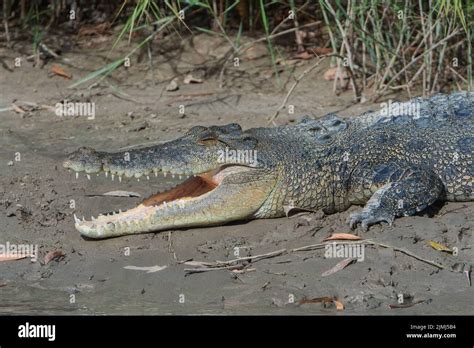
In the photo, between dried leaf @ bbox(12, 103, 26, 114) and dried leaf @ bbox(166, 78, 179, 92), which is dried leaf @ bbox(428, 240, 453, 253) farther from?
dried leaf @ bbox(12, 103, 26, 114)

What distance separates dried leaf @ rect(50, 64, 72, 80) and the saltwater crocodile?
11.3 feet

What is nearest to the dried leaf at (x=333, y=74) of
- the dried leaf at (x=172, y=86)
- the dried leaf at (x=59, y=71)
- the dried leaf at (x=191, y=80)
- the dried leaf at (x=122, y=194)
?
the dried leaf at (x=191, y=80)

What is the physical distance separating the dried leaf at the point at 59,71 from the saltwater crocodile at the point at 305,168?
3.44m

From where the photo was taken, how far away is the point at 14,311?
6.19m

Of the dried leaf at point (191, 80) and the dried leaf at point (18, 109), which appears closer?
the dried leaf at point (18, 109)

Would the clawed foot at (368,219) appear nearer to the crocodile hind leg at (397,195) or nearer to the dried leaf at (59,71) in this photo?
the crocodile hind leg at (397,195)

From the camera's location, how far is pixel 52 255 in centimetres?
698

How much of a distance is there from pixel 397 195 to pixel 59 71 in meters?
4.71

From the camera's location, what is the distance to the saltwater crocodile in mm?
7039

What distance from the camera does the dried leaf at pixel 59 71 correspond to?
1051 cm

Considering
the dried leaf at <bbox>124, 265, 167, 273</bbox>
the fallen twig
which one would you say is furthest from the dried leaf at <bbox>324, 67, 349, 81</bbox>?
the dried leaf at <bbox>124, 265, 167, 273</bbox>

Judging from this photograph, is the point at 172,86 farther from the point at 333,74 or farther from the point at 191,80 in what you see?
the point at 333,74

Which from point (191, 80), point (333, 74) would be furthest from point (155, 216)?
point (333, 74)

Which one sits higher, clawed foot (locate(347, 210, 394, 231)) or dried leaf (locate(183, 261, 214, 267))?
clawed foot (locate(347, 210, 394, 231))
